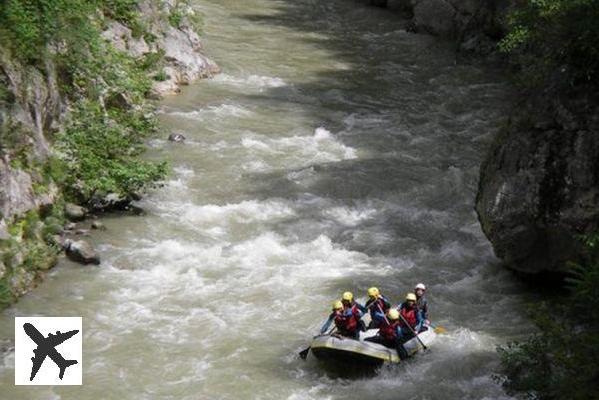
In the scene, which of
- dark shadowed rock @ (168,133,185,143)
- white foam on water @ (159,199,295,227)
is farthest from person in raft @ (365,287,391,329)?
dark shadowed rock @ (168,133,185,143)

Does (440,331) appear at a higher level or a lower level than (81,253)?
higher

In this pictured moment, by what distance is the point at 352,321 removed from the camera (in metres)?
12.6

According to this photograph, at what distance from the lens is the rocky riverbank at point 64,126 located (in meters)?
14.3

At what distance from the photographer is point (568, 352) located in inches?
392

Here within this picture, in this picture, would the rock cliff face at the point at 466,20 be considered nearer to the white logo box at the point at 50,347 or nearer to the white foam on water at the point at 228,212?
the white foam on water at the point at 228,212

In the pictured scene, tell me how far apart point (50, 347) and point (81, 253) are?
275 centimetres

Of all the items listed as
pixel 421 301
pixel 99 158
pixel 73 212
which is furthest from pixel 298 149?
pixel 421 301

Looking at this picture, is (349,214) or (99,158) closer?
(99,158)

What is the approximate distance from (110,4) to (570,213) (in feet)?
45.7

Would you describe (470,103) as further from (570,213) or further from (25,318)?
(25,318)

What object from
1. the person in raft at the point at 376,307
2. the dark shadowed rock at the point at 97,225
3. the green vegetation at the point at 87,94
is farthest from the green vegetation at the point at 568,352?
the green vegetation at the point at 87,94

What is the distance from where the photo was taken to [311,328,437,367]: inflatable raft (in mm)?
12273

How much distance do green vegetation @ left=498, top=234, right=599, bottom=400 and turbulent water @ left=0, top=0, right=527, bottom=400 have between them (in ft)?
3.75

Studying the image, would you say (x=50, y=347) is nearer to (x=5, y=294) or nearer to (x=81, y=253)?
(x=5, y=294)
